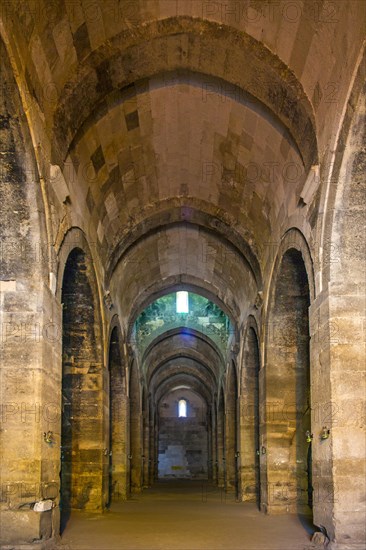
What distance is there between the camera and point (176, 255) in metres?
16.2

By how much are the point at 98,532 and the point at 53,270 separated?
3.97 metres

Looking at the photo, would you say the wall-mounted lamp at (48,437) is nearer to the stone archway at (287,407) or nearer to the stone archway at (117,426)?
the stone archway at (287,407)

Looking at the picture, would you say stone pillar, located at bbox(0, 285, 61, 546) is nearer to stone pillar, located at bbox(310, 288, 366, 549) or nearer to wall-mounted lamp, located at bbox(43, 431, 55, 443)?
wall-mounted lamp, located at bbox(43, 431, 55, 443)

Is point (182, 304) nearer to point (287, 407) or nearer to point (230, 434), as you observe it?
point (230, 434)

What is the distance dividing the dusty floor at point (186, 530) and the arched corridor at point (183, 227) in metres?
0.07

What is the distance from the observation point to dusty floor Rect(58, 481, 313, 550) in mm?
A: 8523

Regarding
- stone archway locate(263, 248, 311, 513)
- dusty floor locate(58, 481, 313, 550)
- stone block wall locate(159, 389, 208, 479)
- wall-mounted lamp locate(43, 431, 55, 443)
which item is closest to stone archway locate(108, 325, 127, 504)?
dusty floor locate(58, 481, 313, 550)

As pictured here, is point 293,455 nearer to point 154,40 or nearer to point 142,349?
point 154,40

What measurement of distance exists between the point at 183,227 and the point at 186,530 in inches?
266

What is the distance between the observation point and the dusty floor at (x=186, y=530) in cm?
852

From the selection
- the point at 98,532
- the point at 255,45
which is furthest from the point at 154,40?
the point at 98,532

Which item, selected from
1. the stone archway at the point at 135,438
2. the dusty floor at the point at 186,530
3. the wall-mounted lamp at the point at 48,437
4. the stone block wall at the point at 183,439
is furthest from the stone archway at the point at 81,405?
the stone block wall at the point at 183,439

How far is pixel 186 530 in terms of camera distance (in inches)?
395

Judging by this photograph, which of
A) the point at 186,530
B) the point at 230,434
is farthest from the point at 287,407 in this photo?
the point at 230,434
